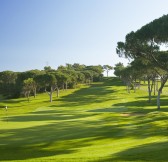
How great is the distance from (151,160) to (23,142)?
39.6ft

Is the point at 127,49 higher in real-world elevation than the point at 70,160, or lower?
higher

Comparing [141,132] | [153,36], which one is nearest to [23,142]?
[141,132]

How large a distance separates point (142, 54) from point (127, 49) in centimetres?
265

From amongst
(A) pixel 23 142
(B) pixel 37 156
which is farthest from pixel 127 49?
(B) pixel 37 156

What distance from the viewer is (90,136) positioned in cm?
2945

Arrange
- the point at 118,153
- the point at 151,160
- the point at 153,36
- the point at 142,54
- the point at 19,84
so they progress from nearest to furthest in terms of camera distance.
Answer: the point at 151,160
the point at 118,153
the point at 153,36
the point at 142,54
the point at 19,84

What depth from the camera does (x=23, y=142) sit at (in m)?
26.8

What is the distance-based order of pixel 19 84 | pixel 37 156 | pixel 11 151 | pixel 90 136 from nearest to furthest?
pixel 37 156, pixel 11 151, pixel 90 136, pixel 19 84

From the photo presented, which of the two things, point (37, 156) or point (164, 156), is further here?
point (37, 156)

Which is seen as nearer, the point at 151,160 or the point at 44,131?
the point at 151,160

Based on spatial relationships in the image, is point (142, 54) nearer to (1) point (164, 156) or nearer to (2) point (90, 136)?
(2) point (90, 136)

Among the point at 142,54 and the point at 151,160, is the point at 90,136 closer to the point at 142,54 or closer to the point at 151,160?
the point at 151,160

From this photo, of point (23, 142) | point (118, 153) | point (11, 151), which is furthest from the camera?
point (23, 142)

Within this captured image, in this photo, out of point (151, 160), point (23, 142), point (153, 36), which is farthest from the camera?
point (153, 36)
